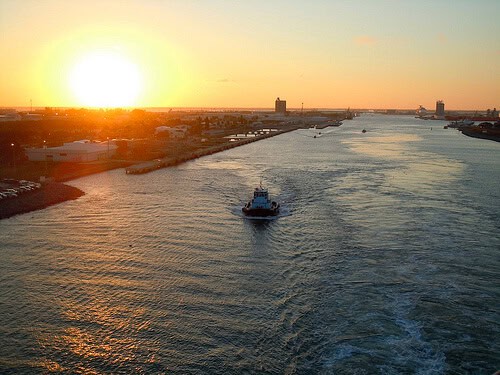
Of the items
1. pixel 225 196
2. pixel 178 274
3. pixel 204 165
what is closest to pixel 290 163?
pixel 204 165

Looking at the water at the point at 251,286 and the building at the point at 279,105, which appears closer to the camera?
the water at the point at 251,286

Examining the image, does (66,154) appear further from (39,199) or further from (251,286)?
(251,286)

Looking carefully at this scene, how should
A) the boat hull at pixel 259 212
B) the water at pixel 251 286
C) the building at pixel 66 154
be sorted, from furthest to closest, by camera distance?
the building at pixel 66 154, the boat hull at pixel 259 212, the water at pixel 251 286

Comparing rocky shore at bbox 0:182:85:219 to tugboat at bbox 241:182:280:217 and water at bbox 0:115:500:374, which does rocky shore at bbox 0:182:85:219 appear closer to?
water at bbox 0:115:500:374

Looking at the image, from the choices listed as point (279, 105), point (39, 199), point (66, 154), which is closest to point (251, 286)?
point (39, 199)

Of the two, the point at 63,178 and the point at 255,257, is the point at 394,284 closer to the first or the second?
the point at 255,257

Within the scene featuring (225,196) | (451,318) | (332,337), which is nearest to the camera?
(332,337)

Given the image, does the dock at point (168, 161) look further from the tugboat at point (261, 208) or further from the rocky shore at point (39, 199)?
the tugboat at point (261, 208)

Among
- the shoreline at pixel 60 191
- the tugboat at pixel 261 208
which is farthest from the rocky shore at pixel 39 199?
the tugboat at pixel 261 208
